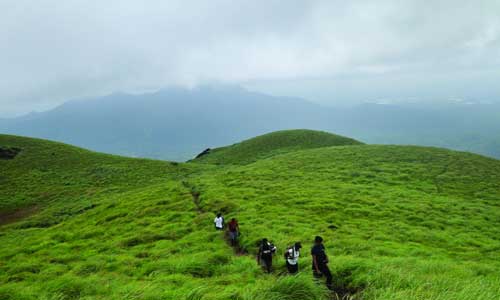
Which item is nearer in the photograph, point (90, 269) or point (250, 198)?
point (90, 269)

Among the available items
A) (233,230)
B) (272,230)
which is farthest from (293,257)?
(272,230)

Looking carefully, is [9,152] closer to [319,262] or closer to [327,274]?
[319,262]

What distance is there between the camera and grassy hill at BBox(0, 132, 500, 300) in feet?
36.6

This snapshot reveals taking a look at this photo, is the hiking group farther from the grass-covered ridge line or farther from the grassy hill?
the grass-covered ridge line

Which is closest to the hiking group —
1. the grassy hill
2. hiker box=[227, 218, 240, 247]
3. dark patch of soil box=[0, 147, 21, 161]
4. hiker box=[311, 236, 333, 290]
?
hiker box=[311, 236, 333, 290]

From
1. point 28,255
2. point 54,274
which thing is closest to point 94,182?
point 28,255

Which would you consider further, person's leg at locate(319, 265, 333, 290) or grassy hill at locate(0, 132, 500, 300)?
person's leg at locate(319, 265, 333, 290)

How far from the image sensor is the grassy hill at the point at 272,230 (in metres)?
11.2

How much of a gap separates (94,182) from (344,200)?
Answer: 154 ft

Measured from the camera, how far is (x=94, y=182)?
58.9 m

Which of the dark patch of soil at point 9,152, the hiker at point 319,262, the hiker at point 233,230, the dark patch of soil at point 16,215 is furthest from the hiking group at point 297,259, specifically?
the dark patch of soil at point 9,152

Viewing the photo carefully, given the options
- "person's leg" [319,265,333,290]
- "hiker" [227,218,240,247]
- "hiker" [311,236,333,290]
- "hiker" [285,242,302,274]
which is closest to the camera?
"person's leg" [319,265,333,290]

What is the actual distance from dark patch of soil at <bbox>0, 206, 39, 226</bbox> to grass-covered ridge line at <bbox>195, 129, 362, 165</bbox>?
47008 mm

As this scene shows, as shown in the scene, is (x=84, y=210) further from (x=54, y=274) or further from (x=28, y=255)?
(x=54, y=274)
